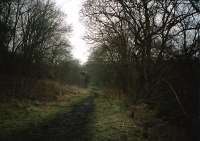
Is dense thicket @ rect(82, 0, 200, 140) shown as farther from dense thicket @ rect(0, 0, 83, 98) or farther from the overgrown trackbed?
dense thicket @ rect(0, 0, 83, 98)

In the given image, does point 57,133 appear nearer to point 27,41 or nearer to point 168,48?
point 168,48

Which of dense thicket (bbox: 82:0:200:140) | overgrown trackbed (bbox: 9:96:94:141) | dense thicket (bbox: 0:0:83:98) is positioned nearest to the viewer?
overgrown trackbed (bbox: 9:96:94:141)

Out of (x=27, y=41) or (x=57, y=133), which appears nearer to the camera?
(x=57, y=133)

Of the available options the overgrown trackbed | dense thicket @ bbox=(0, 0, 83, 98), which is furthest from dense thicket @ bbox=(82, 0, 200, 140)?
dense thicket @ bbox=(0, 0, 83, 98)

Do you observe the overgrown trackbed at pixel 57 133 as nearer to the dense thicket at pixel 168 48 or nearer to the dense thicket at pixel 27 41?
the dense thicket at pixel 168 48

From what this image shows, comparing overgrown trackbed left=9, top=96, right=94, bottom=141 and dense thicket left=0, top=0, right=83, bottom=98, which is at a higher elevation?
dense thicket left=0, top=0, right=83, bottom=98

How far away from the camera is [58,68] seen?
1641 inches

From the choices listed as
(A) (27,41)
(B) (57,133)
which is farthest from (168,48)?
(A) (27,41)

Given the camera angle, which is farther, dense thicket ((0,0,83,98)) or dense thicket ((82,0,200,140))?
dense thicket ((0,0,83,98))

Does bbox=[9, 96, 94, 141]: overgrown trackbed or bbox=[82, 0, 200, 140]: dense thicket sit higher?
bbox=[82, 0, 200, 140]: dense thicket

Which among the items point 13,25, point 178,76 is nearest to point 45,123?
point 178,76

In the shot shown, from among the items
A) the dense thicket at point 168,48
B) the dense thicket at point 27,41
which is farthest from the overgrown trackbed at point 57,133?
the dense thicket at point 27,41

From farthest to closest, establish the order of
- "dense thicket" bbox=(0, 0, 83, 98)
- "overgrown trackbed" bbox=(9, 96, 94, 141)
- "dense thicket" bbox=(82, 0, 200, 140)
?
"dense thicket" bbox=(0, 0, 83, 98) < "dense thicket" bbox=(82, 0, 200, 140) < "overgrown trackbed" bbox=(9, 96, 94, 141)

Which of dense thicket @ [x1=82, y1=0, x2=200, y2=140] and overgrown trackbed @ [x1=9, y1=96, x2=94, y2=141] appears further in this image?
dense thicket @ [x1=82, y1=0, x2=200, y2=140]
